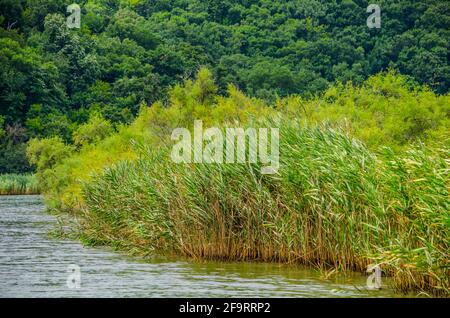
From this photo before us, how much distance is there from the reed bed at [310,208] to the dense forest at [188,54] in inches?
1852

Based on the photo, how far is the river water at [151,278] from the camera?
16703mm

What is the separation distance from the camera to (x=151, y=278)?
60.8ft

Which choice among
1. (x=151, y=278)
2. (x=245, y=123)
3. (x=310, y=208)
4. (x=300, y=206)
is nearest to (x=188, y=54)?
(x=245, y=123)

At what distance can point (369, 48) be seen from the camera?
76.4 m

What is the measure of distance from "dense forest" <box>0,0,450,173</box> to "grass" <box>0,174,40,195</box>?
25.0 ft

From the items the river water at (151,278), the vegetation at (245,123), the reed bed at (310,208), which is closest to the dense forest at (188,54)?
the vegetation at (245,123)

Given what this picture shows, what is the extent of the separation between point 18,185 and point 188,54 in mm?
26055

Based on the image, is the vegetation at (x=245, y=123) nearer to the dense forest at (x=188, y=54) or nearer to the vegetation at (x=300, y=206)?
the vegetation at (x=300, y=206)

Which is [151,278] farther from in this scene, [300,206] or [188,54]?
[188,54]

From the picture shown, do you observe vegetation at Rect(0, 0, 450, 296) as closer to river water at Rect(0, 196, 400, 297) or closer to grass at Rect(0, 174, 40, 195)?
grass at Rect(0, 174, 40, 195)

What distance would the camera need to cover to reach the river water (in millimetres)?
16703

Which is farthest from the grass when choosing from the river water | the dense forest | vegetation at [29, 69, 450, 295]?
the river water
